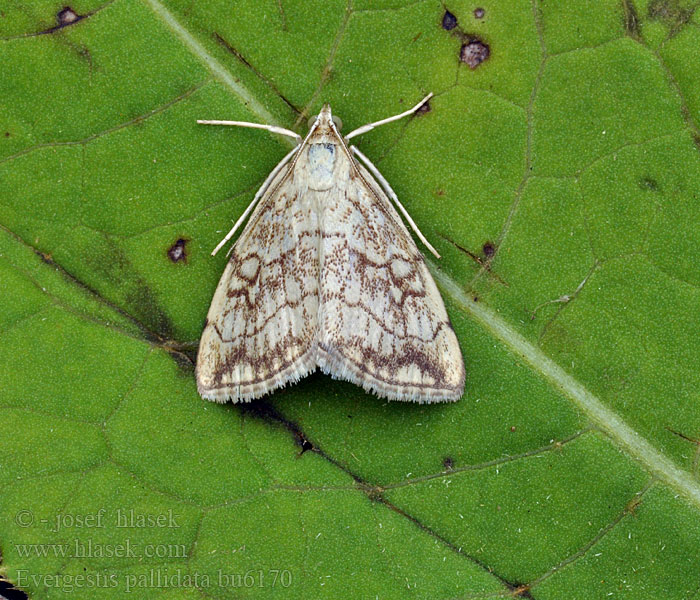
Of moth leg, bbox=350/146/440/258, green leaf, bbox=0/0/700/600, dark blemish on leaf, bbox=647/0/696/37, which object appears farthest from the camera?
moth leg, bbox=350/146/440/258

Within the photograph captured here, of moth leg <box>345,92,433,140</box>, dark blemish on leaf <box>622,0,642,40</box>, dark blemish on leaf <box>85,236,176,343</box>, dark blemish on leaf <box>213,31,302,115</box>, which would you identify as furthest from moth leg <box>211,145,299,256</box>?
dark blemish on leaf <box>622,0,642,40</box>

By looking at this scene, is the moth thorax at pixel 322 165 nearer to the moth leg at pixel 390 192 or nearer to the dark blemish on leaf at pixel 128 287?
the moth leg at pixel 390 192

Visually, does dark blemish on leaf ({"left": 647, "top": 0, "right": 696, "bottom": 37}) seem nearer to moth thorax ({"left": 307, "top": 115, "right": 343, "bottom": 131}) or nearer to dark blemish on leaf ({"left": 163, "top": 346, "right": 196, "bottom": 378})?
moth thorax ({"left": 307, "top": 115, "right": 343, "bottom": 131})

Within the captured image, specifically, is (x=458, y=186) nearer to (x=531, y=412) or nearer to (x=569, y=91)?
(x=569, y=91)

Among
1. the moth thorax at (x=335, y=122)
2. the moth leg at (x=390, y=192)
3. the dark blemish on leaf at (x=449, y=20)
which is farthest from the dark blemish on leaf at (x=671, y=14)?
the moth thorax at (x=335, y=122)

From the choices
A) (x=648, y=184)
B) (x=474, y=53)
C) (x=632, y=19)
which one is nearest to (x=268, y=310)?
(x=474, y=53)

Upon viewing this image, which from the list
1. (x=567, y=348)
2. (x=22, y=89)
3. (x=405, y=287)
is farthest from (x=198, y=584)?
(x=22, y=89)

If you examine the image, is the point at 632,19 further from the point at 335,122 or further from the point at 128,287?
the point at 128,287
